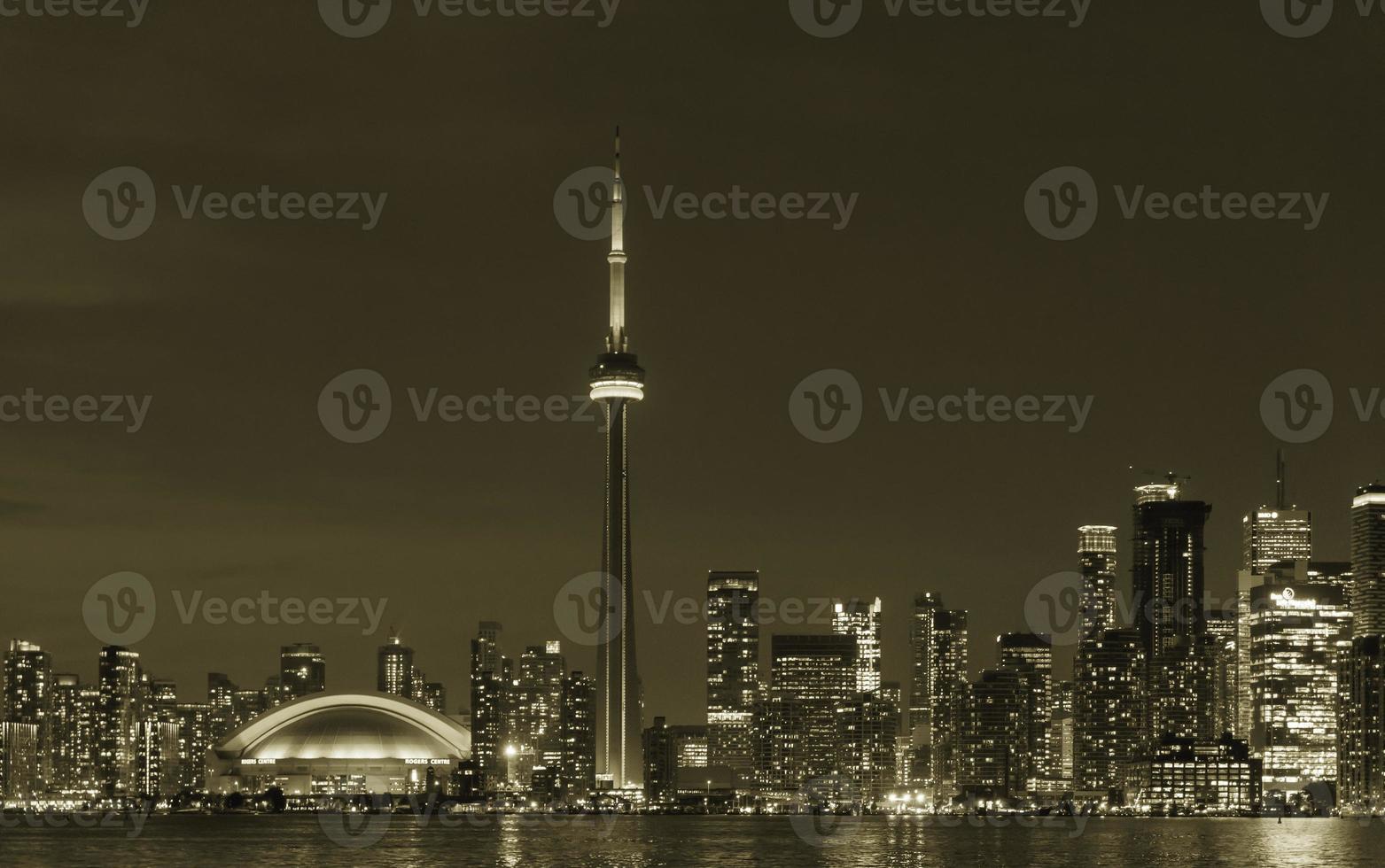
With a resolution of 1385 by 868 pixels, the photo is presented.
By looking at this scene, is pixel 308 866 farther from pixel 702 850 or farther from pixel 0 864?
pixel 702 850

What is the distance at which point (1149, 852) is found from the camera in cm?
19162

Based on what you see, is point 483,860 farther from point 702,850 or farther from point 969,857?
point 969,857

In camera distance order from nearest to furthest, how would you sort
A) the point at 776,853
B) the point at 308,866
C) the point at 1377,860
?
the point at 308,866 → the point at 1377,860 → the point at 776,853

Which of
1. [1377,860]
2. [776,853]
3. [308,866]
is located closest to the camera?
[308,866]

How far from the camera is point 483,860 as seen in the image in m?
172

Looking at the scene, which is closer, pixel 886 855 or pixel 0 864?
pixel 0 864

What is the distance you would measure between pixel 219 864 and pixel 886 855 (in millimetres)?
54542

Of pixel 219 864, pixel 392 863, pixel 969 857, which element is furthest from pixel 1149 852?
pixel 219 864

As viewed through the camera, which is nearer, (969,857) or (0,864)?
(0,864)

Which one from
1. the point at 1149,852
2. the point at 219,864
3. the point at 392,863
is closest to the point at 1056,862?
the point at 1149,852

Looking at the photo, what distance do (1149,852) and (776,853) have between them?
33404 mm

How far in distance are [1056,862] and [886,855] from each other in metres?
16.6

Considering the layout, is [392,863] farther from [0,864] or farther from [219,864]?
[0,864]

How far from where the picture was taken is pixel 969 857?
18112 centimetres
